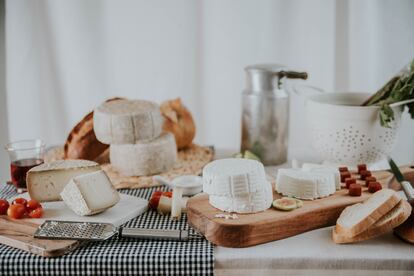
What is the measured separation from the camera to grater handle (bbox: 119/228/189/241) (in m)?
1.35

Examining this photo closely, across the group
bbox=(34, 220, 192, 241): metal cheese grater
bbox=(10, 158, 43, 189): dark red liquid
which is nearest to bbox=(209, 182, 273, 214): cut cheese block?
bbox=(34, 220, 192, 241): metal cheese grater

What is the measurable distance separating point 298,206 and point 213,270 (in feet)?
1.04

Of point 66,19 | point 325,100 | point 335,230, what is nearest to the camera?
point 335,230

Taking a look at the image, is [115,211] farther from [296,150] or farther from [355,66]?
[355,66]

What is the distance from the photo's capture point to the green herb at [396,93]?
173 centimetres

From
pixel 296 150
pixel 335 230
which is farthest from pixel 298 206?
pixel 296 150

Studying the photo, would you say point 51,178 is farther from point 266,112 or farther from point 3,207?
point 266,112

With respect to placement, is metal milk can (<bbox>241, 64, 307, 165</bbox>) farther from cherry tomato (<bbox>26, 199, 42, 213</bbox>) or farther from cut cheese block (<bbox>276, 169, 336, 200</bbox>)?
cherry tomato (<bbox>26, 199, 42, 213</bbox>)

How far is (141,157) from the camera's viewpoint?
1899mm

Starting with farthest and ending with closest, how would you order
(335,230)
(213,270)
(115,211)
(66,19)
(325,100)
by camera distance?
(66,19), (325,100), (115,211), (335,230), (213,270)

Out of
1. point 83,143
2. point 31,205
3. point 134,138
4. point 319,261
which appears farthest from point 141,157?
point 319,261

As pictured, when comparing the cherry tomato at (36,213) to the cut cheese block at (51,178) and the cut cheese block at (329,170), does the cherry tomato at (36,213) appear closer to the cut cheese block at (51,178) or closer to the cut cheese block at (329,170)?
the cut cheese block at (51,178)

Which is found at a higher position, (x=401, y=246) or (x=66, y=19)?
(x=66, y=19)

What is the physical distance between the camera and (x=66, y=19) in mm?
2588
